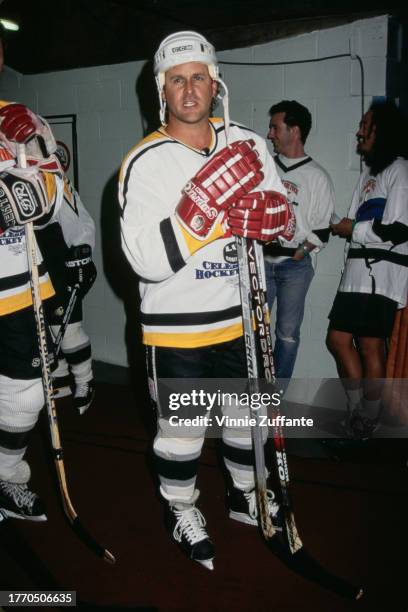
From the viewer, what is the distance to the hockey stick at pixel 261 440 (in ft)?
5.84

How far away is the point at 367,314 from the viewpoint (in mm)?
2756

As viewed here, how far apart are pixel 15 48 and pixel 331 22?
2354 mm

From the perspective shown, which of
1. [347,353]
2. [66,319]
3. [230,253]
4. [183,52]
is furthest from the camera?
[66,319]

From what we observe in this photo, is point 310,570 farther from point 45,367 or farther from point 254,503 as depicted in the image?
point 45,367

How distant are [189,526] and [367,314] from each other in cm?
144

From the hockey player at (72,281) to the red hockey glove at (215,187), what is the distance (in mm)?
1057

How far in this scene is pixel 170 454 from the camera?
6.23 feet

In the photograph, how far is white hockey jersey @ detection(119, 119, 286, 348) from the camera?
1698mm

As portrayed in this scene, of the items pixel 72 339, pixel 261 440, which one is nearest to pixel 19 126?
pixel 261 440

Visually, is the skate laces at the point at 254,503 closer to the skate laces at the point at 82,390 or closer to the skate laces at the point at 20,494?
the skate laces at the point at 20,494

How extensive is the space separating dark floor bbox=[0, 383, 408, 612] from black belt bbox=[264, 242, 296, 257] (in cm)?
110

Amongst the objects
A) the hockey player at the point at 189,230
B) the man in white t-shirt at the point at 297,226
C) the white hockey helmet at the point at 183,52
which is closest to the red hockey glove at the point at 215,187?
the hockey player at the point at 189,230

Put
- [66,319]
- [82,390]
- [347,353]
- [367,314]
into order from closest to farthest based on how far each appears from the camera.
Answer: [367,314], [347,353], [66,319], [82,390]

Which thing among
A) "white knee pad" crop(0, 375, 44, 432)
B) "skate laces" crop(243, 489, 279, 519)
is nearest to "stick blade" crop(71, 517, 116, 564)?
"white knee pad" crop(0, 375, 44, 432)
